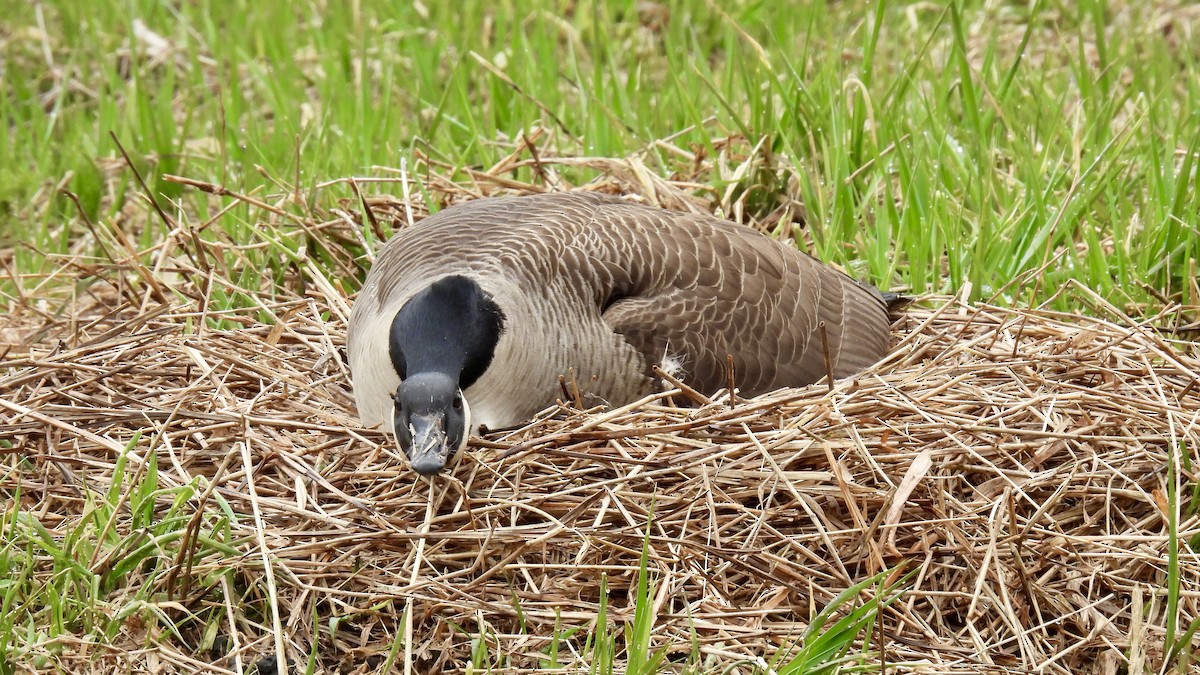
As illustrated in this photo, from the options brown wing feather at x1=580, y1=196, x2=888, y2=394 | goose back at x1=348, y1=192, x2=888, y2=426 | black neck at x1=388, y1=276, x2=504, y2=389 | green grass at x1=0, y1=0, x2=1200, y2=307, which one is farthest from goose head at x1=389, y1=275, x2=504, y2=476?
green grass at x1=0, y1=0, x2=1200, y2=307

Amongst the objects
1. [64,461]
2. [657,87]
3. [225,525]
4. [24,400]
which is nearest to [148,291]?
[24,400]

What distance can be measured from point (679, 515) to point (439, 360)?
2.47 feet

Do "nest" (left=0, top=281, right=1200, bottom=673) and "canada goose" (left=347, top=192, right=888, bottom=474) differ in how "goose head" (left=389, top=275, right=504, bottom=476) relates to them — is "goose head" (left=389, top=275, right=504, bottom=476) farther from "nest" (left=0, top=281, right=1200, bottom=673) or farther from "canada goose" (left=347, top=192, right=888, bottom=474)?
"nest" (left=0, top=281, right=1200, bottom=673)

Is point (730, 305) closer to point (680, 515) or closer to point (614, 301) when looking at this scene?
point (614, 301)

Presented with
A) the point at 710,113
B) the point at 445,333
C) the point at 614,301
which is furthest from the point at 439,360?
the point at 710,113

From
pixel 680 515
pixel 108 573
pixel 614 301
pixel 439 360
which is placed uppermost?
pixel 439 360

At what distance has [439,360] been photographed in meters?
3.56

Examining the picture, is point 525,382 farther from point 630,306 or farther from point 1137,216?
point 1137,216

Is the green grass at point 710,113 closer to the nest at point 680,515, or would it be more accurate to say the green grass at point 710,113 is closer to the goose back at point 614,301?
the goose back at point 614,301

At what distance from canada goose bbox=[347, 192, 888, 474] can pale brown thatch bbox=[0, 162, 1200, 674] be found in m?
0.20

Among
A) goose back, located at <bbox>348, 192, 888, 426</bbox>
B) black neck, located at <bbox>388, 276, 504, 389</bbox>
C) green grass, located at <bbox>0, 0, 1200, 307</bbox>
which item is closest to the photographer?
black neck, located at <bbox>388, 276, 504, 389</bbox>

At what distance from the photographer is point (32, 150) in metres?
6.83

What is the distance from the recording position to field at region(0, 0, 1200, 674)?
133 inches

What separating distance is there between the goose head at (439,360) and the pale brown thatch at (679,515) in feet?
0.67
